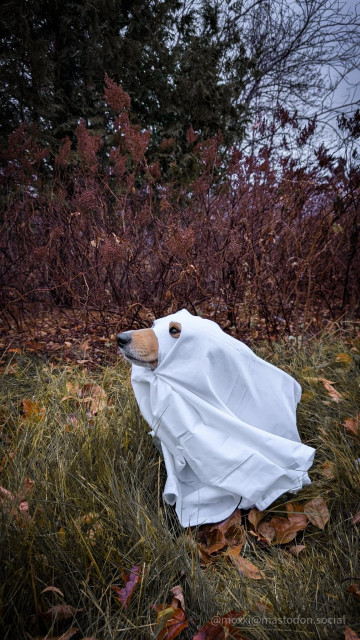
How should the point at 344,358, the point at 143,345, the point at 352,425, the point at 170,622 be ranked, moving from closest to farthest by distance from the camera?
1. the point at 170,622
2. the point at 143,345
3. the point at 352,425
4. the point at 344,358

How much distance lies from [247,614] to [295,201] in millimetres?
3908

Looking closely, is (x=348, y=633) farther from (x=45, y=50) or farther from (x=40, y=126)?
(x=45, y=50)

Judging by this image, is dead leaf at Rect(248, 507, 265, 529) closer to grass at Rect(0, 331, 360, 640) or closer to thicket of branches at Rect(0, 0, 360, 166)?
grass at Rect(0, 331, 360, 640)

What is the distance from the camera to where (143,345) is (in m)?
1.68

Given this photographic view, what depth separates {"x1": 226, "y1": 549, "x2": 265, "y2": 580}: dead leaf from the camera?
4.62ft

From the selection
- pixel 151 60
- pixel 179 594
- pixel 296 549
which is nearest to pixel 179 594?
pixel 179 594

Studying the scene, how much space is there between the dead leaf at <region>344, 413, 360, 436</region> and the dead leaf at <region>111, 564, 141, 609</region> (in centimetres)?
139

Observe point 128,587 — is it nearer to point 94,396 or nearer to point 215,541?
point 215,541

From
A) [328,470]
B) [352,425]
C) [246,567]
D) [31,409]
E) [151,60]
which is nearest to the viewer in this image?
[246,567]

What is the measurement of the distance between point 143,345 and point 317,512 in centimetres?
115

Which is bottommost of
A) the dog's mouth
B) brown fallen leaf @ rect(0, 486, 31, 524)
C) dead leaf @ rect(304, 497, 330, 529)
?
dead leaf @ rect(304, 497, 330, 529)

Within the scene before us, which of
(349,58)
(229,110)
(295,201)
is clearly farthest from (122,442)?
(349,58)

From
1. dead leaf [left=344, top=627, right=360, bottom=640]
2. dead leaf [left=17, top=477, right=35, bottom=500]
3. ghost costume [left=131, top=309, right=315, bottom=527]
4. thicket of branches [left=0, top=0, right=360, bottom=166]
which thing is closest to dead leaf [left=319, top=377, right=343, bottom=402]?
ghost costume [left=131, top=309, right=315, bottom=527]

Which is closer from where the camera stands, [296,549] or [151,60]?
[296,549]
